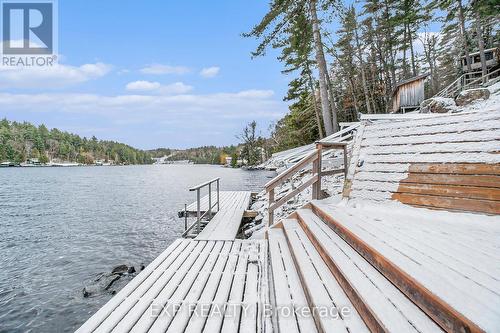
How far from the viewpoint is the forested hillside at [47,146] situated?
9553 centimetres

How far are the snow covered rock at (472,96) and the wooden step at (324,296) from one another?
11018mm

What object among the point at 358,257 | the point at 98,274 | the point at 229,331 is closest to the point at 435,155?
the point at 358,257

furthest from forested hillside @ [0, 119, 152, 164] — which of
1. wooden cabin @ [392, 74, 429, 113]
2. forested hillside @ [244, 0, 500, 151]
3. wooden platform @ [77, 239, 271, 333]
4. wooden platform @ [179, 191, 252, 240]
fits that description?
wooden platform @ [77, 239, 271, 333]

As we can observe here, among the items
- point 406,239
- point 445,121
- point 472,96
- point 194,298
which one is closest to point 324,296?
point 406,239

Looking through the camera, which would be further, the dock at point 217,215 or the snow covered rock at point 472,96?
the snow covered rock at point 472,96

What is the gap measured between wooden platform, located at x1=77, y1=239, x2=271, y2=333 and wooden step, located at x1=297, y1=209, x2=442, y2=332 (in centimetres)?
84

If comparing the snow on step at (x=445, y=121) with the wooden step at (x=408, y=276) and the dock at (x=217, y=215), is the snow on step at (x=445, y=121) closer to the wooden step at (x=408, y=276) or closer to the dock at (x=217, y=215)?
the wooden step at (x=408, y=276)

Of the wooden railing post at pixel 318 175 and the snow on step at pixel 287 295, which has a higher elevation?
the wooden railing post at pixel 318 175

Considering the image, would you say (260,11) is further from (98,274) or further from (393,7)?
(393,7)

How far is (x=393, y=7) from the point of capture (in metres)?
21.5

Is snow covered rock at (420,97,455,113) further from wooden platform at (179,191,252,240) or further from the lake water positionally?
the lake water

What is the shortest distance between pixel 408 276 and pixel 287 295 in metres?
1.24

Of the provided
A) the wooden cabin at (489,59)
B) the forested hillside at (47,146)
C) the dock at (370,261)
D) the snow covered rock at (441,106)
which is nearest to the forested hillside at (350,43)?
the wooden cabin at (489,59)

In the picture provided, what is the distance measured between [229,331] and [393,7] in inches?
1053
